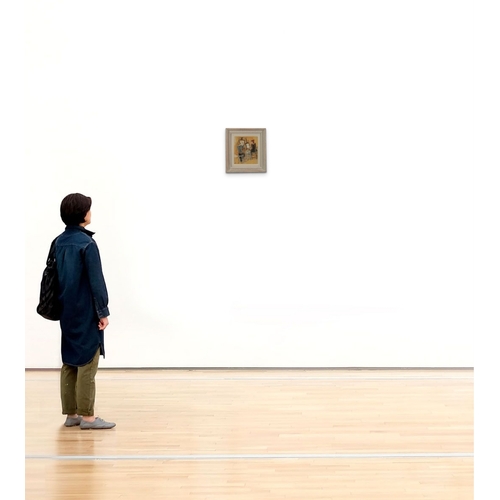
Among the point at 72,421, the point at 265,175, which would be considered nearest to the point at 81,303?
the point at 72,421

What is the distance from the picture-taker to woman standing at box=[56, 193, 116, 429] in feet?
14.0

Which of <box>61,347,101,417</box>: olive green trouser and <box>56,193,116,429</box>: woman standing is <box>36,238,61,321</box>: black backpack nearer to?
<box>56,193,116,429</box>: woman standing

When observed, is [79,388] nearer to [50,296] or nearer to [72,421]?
[72,421]

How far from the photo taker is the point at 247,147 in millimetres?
6199

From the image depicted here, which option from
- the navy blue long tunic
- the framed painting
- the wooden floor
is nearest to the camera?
the wooden floor

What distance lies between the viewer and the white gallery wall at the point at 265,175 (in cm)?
620

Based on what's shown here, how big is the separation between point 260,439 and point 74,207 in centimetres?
162

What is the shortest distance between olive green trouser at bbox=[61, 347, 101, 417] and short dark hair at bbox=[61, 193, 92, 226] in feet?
2.49

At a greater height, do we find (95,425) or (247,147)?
(247,147)

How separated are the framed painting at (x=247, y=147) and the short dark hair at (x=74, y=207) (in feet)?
6.84

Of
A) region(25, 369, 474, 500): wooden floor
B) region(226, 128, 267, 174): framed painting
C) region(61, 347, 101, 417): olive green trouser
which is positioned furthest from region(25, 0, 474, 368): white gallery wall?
region(61, 347, 101, 417): olive green trouser

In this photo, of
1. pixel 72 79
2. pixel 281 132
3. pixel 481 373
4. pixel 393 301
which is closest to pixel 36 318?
pixel 72 79

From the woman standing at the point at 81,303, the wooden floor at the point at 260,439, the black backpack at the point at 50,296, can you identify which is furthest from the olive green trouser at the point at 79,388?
the black backpack at the point at 50,296

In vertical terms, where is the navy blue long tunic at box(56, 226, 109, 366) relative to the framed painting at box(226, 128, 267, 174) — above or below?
below
